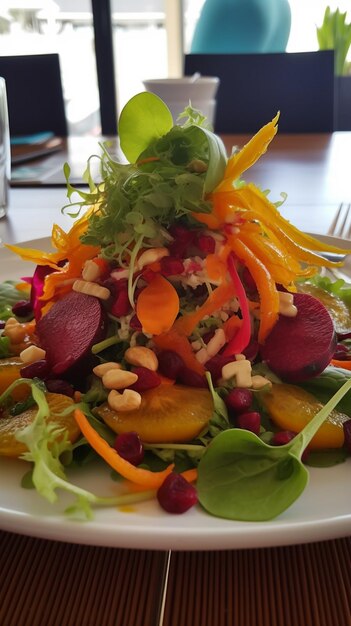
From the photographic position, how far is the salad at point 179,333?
1.02 m

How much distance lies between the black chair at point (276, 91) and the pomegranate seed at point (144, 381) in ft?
11.0

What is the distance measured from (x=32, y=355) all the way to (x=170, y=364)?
29 cm

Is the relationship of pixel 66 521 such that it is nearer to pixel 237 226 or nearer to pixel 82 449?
pixel 82 449

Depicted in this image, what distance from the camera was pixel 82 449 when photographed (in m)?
1.03

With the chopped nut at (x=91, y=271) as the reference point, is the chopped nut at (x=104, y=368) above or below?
below

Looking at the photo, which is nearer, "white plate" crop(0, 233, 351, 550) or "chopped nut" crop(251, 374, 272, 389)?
"white plate" crop(0, 233, 351, 550)

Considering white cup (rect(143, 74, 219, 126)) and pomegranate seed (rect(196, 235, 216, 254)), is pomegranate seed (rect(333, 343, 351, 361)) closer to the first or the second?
pomegranate seed (rect(196, 235, 216, 254))

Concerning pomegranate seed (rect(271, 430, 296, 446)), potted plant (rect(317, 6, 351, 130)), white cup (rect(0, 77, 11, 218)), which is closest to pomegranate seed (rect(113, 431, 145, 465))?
pomegranate seed (rect(271, 430, 296, 446))

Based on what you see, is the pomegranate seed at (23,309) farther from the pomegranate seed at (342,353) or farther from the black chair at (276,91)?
the black chair at (276,91)

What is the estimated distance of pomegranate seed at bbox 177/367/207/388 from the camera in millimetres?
1166

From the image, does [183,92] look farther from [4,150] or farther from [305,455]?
[305,455]

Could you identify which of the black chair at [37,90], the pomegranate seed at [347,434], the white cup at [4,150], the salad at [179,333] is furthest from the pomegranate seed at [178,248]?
the black chair at [37,90]

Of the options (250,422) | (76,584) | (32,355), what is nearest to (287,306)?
(250,422)

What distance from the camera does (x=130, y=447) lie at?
3.25ft
